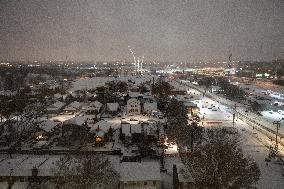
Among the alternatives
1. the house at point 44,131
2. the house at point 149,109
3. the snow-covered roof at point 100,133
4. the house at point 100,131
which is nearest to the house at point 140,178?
the house at point 100,131

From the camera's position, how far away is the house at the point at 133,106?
40625 millimetres

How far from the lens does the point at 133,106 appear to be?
4066cm

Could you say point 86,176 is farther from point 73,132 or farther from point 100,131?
point 73,132

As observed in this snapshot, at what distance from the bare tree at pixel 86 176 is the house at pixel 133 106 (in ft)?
70.9

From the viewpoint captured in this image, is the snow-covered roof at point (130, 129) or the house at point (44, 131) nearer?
the snow-covered roof at point (130, 129)

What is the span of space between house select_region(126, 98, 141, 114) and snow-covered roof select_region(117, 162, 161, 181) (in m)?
21.0

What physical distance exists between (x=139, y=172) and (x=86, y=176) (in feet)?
10.9

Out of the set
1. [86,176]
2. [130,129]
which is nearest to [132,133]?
[130,129]

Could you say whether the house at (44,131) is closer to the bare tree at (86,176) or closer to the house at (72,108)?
the bare tree at (86,176)

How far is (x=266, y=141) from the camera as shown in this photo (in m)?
28.8

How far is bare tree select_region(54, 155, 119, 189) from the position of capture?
1691 cm

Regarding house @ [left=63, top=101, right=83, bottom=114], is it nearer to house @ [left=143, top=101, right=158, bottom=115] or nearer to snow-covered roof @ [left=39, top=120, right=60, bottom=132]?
house @ [left=143, top=101, right=158, bottom=115]

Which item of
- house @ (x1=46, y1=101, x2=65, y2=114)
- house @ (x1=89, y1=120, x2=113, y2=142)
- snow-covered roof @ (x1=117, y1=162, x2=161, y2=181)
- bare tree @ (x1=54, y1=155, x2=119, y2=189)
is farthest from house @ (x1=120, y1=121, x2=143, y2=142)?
house @ (x1=46, y1=101, x2=65, y2=114)

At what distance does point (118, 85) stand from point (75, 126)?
36154 millimetres
